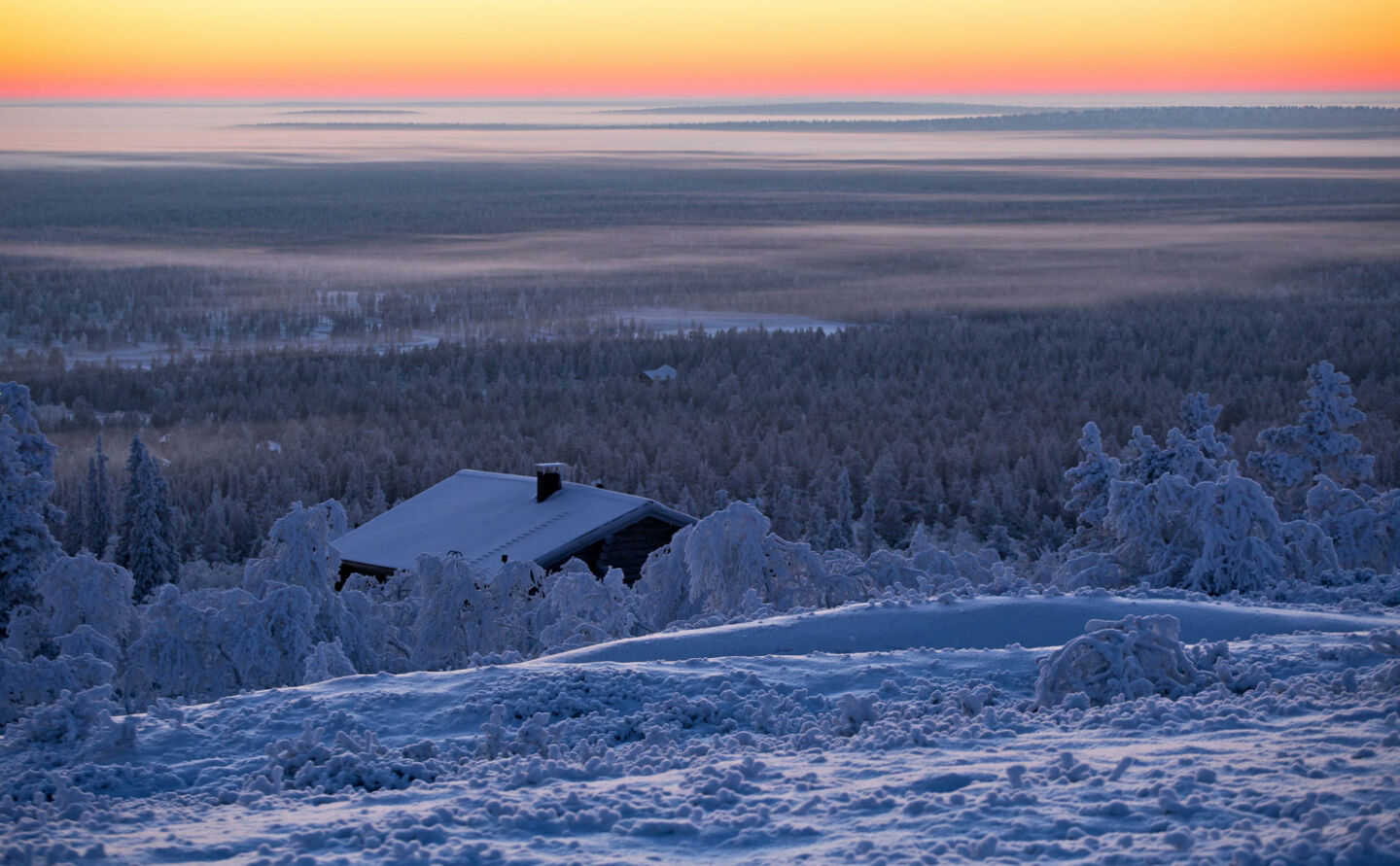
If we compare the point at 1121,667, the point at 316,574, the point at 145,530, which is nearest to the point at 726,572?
the point at 316,574

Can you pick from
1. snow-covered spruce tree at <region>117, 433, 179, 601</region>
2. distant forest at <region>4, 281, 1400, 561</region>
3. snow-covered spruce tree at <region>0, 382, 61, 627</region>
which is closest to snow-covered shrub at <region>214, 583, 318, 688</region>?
snow-covered spruce tree at <region>0, 382, 61, 627</region>

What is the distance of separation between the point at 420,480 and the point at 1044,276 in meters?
155

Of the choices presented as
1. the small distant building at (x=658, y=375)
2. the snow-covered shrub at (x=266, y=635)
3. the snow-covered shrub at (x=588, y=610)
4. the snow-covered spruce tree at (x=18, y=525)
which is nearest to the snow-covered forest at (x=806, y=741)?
the snow-covered shrub at (x=266, y=635)

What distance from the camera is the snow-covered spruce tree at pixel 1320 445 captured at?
27.5m

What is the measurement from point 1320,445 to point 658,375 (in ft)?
216

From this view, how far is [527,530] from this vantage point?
2653 cm

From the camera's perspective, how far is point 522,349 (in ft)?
359

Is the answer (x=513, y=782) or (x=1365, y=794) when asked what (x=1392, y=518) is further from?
(x=513, y=782)

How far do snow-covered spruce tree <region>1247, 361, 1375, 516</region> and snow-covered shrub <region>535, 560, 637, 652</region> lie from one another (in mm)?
16385

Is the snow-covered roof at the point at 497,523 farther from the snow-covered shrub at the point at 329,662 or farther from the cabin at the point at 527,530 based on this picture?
the snow-covered shrub at the point at 329,662

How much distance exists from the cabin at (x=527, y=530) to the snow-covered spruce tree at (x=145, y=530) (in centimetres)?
920

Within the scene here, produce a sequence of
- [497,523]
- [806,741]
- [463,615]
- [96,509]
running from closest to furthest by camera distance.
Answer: [806,741], [463,615], [497,523], [96,509]

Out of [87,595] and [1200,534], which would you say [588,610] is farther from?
[1200,534]

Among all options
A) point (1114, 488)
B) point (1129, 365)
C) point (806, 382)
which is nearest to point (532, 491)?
point (1114, 488)
